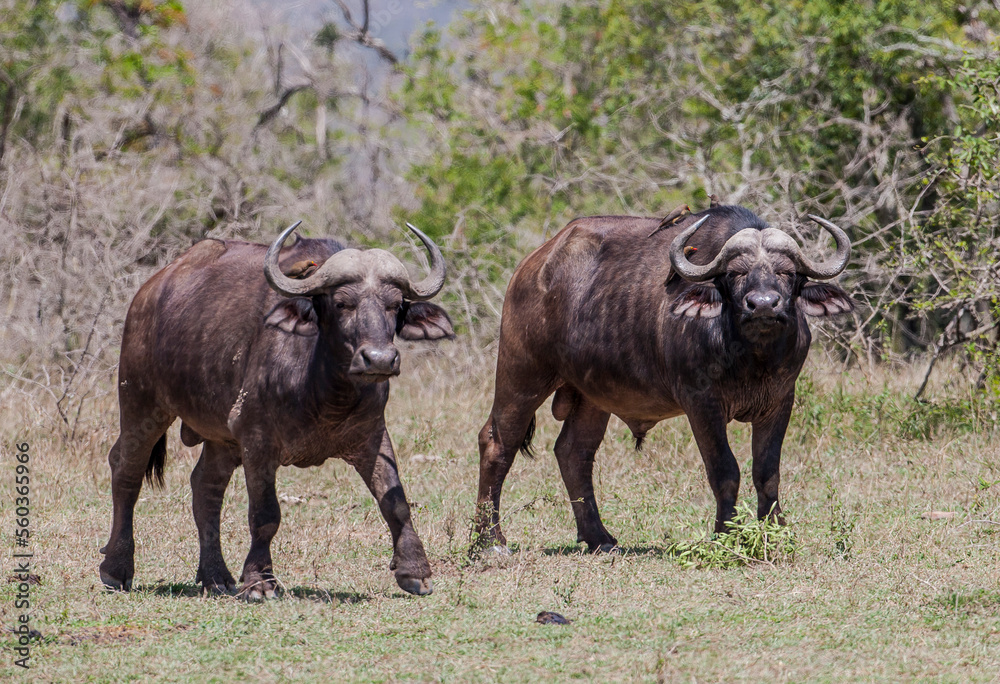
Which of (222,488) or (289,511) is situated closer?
(222,488)

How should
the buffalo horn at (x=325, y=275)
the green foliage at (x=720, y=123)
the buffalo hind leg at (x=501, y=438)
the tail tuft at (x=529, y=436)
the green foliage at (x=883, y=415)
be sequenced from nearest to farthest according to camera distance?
1. the buffalo horn at (x=325, y=275)
2. the buffalo hind leg at (x=501, y=438)
3. the tail tuft at (x=529, y=436)
4. the green foliage at (x=883, y=415)
5. the green foliage at (x=720, y=123)

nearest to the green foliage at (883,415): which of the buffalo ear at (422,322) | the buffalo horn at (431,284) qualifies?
the buffalo ear at (422,322)

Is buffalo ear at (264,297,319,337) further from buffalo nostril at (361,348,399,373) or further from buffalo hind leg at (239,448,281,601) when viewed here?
buffalo hind leg at (239,448,281,601)

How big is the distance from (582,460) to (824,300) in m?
1.93

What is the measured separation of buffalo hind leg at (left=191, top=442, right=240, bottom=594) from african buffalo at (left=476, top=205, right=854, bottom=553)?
156cm

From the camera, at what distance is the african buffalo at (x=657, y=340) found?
6.85 m

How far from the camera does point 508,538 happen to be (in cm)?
795

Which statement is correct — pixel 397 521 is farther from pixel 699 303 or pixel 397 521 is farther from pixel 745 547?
pixel 699 303

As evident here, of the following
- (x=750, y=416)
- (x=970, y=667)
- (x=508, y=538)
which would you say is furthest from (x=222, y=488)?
(x=970, y=667)

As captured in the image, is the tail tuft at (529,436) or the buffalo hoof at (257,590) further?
the tail tuft at (529,436)

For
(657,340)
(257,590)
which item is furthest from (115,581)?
(657,340)

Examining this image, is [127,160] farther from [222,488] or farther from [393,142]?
[222,488]

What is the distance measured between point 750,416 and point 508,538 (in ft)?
5.95

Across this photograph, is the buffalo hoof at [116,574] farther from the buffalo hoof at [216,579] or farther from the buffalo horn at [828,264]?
the buffalo horn at [828,264]
